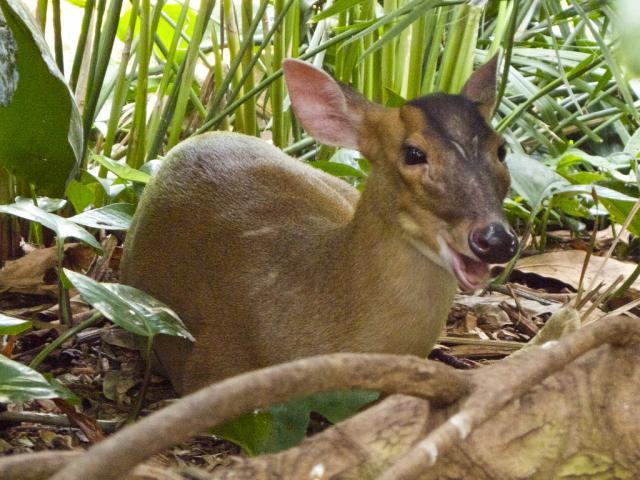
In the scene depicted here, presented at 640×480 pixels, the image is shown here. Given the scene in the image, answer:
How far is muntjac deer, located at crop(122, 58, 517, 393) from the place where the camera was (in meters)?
3.04

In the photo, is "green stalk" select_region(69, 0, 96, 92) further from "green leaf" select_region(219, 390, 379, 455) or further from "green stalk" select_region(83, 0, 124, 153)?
"green leaf" select_region(219, 390, 379, 455)

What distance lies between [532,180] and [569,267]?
1.07 meters

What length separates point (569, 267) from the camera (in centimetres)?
454

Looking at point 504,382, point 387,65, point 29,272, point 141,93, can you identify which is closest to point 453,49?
point 387,65

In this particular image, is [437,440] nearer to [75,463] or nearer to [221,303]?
[75,463]

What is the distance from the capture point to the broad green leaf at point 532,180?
350cm

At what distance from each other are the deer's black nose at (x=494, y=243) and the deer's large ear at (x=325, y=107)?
28.7 inches

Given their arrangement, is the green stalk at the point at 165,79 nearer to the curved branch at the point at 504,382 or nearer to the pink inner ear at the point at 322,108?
the pink inner ear at the point at 322,108

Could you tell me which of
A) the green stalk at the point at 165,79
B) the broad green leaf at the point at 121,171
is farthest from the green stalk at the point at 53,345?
the green stalk at the point at 165,79

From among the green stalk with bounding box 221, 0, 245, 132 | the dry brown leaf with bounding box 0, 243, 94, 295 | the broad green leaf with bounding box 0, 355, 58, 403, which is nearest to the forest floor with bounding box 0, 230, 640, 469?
the dry brown leaf with bounding box 0, 243, 94, 295

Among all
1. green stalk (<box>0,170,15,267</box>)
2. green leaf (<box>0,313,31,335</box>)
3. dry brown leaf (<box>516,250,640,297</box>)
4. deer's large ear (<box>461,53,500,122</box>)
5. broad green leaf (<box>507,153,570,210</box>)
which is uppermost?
deer's large ear (<box>461,53,500,122</box>)

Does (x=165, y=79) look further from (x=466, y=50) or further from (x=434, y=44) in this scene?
(x=466, y=50)

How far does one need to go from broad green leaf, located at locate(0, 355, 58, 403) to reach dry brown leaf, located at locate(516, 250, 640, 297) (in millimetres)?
2630

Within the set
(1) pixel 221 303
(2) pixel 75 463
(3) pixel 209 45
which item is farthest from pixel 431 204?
(3) pixel 209 45
